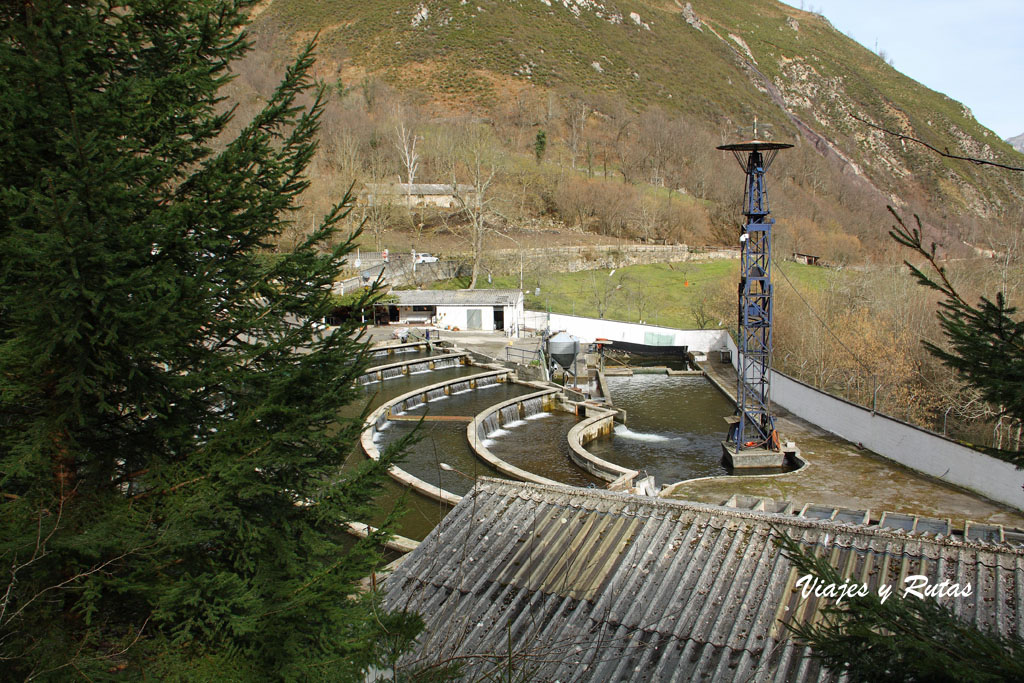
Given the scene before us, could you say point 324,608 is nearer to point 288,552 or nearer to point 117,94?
point 288,552

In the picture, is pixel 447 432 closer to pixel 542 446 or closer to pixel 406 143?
pixel 542 446

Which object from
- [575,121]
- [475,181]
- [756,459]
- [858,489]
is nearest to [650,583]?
[858,489]

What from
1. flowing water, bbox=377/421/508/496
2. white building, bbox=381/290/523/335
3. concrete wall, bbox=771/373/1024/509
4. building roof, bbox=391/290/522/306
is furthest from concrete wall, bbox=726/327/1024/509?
building roof, bbox=391/290/522/306

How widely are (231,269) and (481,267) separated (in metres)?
44.8

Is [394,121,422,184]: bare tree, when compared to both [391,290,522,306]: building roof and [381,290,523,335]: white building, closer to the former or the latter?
[391,290,522,306]: building roof

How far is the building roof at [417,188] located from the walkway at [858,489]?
135 ft

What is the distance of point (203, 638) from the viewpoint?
3904 millimetres

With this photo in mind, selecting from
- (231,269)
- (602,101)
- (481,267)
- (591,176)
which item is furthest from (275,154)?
(602,101)

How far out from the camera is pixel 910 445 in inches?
688

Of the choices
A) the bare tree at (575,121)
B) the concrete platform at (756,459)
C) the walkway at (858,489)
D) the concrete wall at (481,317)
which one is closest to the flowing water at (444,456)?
the walkway at (858,489)

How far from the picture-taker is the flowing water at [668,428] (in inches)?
767

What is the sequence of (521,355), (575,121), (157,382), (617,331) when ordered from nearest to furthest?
1. (157,382)
2. (521,355)
3. (617,331)
4. (575,121)

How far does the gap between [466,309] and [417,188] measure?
24853 millimetres

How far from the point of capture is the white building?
38.3 m
